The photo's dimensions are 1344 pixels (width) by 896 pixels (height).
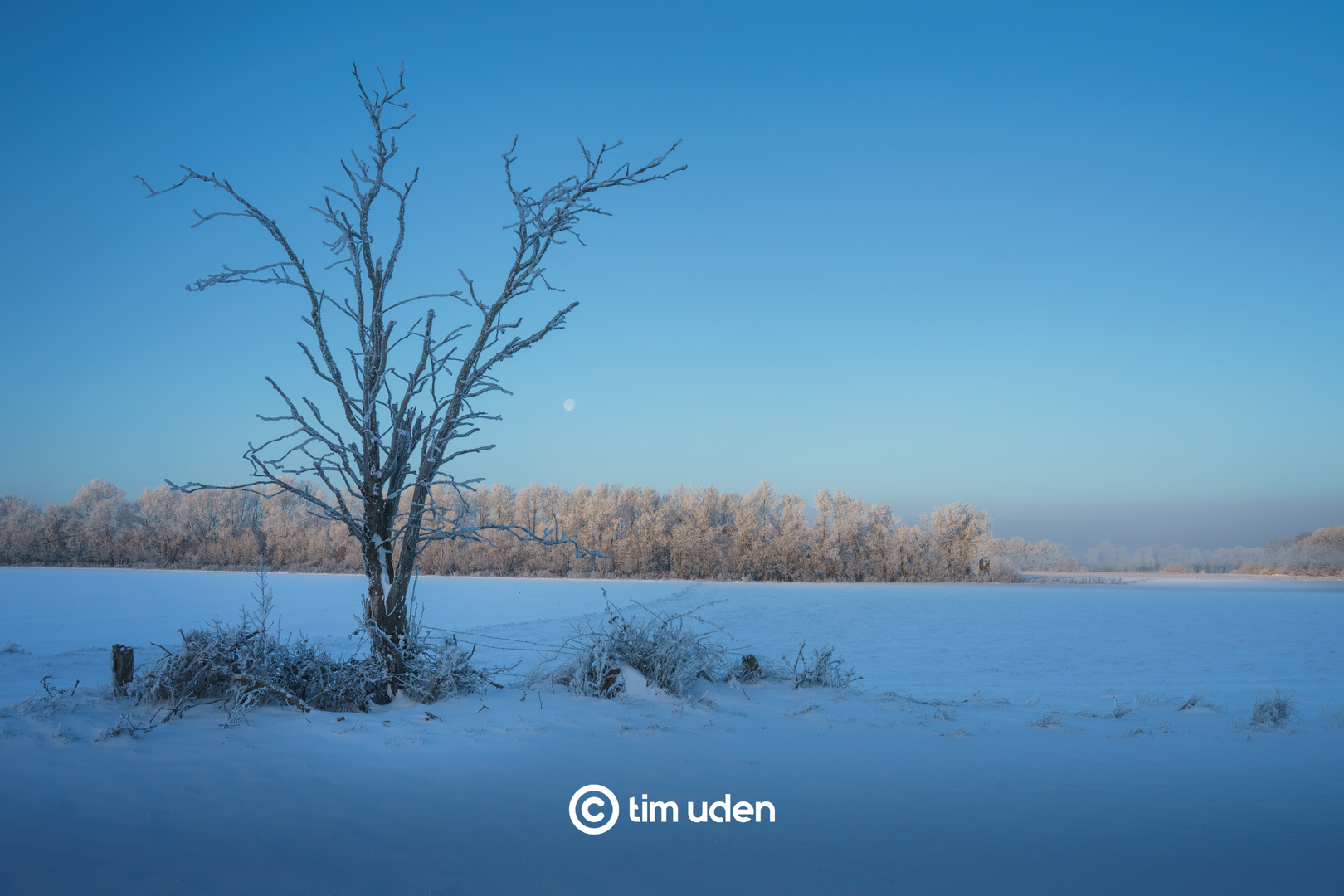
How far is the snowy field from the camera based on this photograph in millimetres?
2561

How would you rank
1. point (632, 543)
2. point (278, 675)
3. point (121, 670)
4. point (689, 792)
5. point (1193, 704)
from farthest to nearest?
point (632, 543), point (1193, 704), point (278, 675), point (121, 670), point (689, 792)

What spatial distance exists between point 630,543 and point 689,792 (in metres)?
42.5

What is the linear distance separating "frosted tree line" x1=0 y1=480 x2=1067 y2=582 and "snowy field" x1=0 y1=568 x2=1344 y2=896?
3701cm

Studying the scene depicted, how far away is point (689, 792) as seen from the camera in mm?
3602

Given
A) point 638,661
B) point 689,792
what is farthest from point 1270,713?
point 689,792

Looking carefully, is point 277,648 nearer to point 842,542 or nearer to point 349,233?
point 349,233

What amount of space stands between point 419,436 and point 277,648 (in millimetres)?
1805

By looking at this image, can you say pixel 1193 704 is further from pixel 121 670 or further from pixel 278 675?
pixel 121 670

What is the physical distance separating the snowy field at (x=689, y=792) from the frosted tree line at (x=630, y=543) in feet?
121

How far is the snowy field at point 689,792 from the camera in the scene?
2561mm

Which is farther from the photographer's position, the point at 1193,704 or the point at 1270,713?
the point at 1193,704

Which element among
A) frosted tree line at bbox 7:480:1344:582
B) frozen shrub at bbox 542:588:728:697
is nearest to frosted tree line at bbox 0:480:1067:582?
frosted tree line at bbox 7:480:1344:582

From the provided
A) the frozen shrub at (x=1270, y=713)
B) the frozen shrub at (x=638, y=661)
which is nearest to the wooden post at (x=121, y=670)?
the frozen shrub at (x=638, y=661)

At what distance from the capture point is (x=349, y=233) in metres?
5.52
